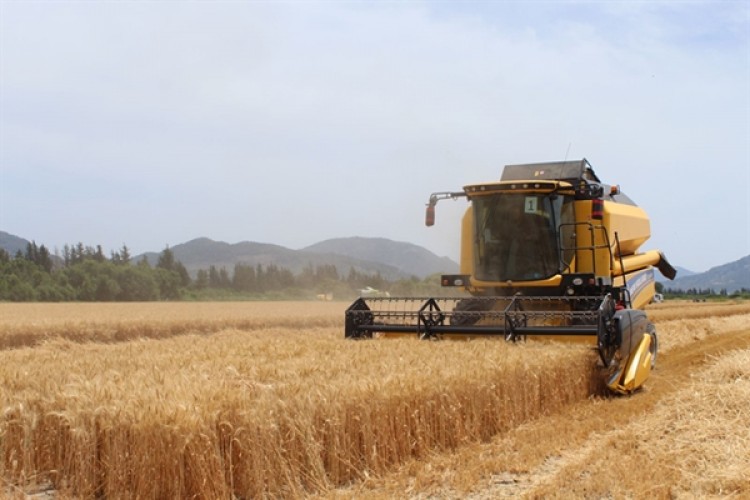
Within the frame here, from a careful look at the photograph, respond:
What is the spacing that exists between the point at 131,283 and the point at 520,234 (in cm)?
5313

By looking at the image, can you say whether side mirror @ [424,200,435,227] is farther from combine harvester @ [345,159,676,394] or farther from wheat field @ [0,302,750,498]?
wheat field @ [0,302,750,498]

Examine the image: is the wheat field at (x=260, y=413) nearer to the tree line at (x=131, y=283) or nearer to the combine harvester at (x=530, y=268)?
the combine harvester at (x=530, y=268)

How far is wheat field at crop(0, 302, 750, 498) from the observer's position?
191 inches

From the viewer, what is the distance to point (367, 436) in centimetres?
603

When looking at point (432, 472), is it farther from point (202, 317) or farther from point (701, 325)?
point (202, 317)

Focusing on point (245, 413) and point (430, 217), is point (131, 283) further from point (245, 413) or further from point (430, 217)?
point (245, 413)

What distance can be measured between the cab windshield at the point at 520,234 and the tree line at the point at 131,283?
3203cm

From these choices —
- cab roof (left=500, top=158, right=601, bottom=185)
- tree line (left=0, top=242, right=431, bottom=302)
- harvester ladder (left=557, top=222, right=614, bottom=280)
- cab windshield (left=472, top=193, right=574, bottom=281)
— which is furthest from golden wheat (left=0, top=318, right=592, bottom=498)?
tree line (left=0, top=242, right=431, bottom=302)

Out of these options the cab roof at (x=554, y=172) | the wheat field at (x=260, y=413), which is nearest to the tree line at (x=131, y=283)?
the cab roof at (x=554, y=172)

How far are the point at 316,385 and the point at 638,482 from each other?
2466 mm

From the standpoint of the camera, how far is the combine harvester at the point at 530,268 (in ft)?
34.7

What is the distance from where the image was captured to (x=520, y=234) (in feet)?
37.4

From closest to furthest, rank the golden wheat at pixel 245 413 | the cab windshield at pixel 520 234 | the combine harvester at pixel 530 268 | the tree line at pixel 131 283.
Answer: the golden wheat at pixel 245 413 → the combine harvester at pixel 530 268 → the cab windshield at pixel 520 234 → the tree line at pixel 131 283

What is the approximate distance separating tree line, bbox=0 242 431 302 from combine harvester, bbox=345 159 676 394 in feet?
104
